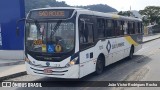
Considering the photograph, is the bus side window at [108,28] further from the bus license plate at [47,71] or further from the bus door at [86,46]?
the bus license plate at [47,71]

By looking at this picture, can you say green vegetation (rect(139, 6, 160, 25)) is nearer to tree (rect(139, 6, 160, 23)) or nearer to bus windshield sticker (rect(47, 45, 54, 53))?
tree (rect(139, 6, 160, 23))

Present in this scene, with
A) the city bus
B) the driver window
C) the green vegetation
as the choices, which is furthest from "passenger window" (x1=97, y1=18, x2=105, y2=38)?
the green vegetation

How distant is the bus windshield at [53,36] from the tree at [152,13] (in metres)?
71.4

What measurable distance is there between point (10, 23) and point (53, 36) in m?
8.54

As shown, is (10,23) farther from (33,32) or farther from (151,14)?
(151,14)

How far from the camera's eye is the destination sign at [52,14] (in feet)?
34.0

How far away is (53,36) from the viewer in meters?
10.3

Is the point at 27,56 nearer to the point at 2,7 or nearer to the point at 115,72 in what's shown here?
the point at 115,72

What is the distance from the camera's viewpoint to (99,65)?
494 inches

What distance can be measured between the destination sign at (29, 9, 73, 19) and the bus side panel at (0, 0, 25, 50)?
719cm

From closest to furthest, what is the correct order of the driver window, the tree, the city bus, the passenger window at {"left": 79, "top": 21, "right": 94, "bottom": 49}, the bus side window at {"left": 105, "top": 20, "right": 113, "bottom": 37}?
the city bus < the passenger window at {"left": 79, "top": 21, "right": 94, "bottom": 49} < the driver window < the bus side window at {"left": 105, "top": 20, "right": 113, "bottom": 37} < the tree

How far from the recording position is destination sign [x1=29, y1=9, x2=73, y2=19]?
1037 centimetres

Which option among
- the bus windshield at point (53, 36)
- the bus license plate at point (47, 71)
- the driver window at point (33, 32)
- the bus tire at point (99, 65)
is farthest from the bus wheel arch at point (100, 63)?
the driver window at point (33, 32)

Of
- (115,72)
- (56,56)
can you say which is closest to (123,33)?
(115,72)
